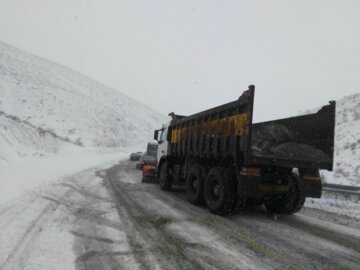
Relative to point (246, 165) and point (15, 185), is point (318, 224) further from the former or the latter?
point (15, 185)

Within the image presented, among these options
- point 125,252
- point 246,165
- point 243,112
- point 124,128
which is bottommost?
point 125,252

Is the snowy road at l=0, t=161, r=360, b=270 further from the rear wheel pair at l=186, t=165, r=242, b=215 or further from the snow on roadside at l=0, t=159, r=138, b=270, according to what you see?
the rear wheel pair at l=186, t=165, r=242, b=215

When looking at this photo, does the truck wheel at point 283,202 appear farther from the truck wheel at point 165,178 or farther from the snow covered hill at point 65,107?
the snow covered hill at point 65,107

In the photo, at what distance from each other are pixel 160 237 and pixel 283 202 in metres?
4.27

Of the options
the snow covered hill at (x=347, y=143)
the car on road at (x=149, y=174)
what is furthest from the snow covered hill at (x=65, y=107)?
the snow covered hill at (x=347, y=143)

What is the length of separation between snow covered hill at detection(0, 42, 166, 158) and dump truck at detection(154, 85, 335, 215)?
25.3 metres

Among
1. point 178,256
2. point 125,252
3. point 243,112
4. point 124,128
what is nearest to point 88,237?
point 125,252

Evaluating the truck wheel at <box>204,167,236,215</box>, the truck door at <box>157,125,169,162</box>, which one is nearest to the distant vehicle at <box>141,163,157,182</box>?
the truck door at <box>157,125,169,162</box>

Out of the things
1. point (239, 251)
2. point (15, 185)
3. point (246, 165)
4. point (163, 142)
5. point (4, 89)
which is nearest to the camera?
point (239, 251)

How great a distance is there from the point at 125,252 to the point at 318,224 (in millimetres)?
5086

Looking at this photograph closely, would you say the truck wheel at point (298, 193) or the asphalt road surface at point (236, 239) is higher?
the truck wheel at point (298, 193)

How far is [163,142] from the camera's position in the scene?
13250 mm

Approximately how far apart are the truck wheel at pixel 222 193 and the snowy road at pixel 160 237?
28 cm

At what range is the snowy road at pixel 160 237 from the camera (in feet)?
15.0
